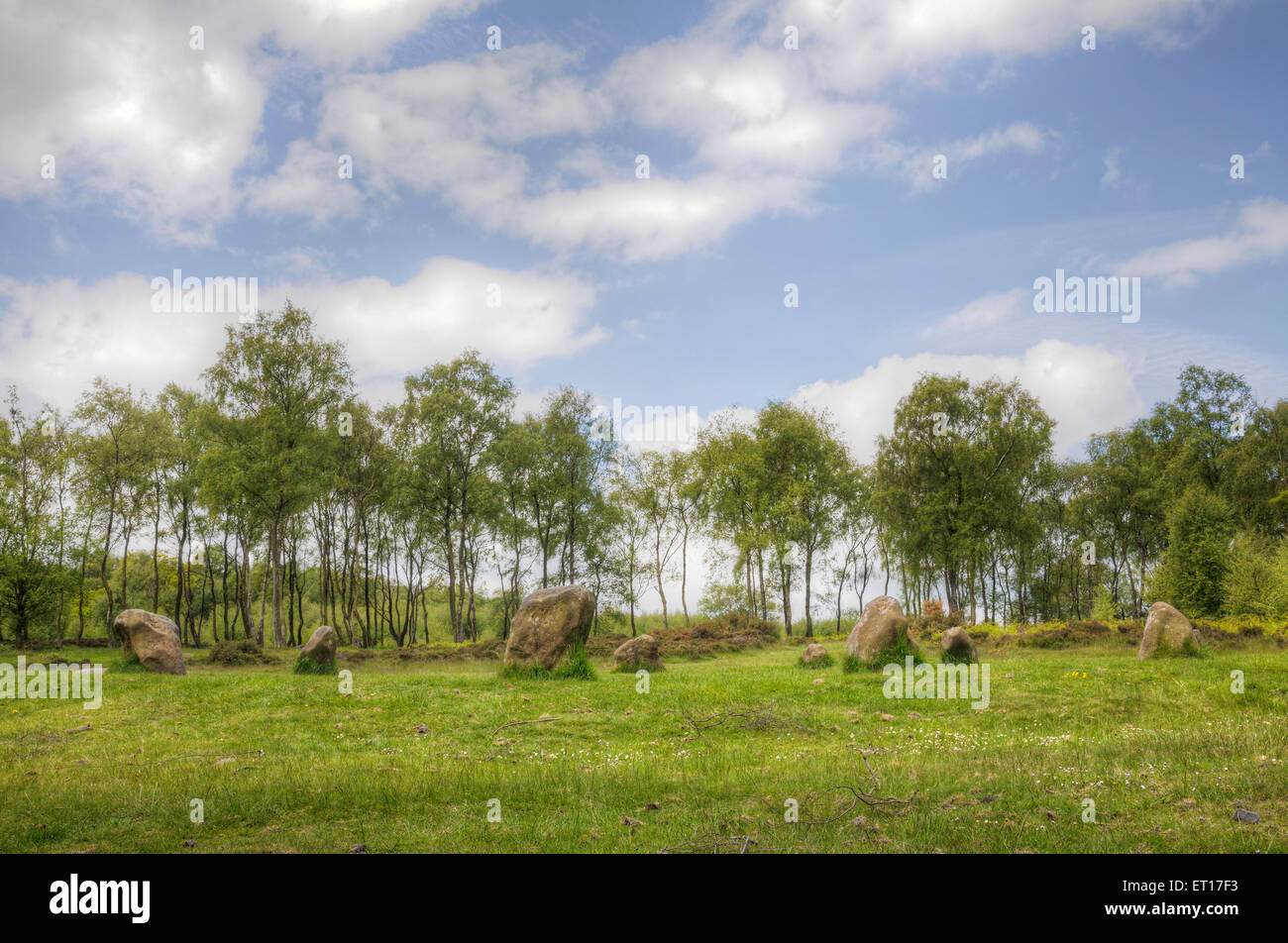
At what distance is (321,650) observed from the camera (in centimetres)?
2281

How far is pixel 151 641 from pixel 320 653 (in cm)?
534

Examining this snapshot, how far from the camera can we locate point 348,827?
771 centimetres

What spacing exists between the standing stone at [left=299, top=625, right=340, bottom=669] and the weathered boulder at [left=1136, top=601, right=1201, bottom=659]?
82.8ft

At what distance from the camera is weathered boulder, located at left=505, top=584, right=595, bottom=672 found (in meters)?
20.8

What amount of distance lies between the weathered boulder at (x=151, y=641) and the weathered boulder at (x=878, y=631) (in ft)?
69.0

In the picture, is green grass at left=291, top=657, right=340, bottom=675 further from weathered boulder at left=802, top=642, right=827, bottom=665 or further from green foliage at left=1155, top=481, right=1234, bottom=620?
green foliage at left=1155, top=481, right=1234, bottom=620

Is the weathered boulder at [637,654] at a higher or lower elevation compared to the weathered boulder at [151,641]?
lower

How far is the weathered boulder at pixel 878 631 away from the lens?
20.7 m

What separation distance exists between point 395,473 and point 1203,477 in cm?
5596

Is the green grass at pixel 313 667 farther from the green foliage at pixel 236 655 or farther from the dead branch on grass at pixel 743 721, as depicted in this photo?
the dead branch on grass at pixel 743 721

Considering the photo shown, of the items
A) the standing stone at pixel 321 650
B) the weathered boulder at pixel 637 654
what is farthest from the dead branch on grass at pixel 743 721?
the standing stone at pixel 321 650

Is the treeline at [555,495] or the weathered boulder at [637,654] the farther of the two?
the treeline at [555,495]
